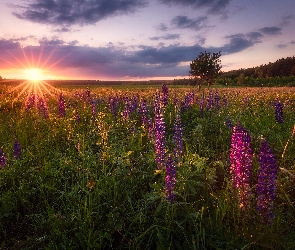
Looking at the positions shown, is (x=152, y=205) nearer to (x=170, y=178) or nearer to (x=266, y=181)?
(x=170, y=178)

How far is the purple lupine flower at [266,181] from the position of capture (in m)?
2.65

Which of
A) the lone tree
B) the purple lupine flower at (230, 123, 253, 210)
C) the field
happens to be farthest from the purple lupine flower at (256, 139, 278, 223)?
the lone tree

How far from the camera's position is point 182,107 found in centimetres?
937

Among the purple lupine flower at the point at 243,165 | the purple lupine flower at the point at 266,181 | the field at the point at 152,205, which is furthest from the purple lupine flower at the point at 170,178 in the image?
the purple lupine flower at the point at 266,181

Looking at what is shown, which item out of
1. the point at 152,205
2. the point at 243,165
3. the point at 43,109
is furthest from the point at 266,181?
the point at 43,109

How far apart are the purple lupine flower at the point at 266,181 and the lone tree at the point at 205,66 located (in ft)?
70.9

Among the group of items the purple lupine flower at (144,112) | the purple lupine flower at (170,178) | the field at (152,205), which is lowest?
the field at (152,205)

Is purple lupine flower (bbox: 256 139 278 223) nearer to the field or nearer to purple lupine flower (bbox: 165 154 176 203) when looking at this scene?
the field

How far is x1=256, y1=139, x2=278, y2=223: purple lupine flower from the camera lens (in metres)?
2.65

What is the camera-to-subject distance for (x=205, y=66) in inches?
937

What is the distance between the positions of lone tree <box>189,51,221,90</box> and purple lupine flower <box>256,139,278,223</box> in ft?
70.9

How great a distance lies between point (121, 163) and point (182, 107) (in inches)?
218

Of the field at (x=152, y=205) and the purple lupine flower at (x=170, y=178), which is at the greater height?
the purple lupine flower at (x=170, y=178)

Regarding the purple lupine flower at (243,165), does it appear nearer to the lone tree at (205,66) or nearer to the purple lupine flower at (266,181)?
the purple lupine flower at (266,181)
